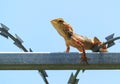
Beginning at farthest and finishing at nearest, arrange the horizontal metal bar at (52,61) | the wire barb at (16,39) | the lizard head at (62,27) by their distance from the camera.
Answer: the wire barb at (16,39)
the lizard head at (62,27)
the horizontal metal bar at (52,61)

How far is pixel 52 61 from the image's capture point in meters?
3.96

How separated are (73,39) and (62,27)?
23 cm

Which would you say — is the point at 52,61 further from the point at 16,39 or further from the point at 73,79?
the point at 16,39

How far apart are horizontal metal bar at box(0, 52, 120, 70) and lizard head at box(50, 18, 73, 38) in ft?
1.14

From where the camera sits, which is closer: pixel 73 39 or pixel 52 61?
pixel 52 61

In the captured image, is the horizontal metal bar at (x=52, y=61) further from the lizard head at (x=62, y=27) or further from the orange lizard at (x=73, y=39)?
the lizard head at (x=62, y=27)

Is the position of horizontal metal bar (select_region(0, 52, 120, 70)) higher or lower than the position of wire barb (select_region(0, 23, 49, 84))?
lower

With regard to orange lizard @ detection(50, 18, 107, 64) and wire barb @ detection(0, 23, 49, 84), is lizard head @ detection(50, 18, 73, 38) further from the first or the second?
wire barb @ detection(0, 23, 49, 84)

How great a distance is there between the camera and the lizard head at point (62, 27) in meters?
4.21

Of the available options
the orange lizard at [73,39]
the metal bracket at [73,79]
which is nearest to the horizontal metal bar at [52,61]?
the orange lizard at [73,39]

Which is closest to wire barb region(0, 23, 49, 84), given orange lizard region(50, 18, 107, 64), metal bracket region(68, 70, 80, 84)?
metal bracket region(68, 70, 80, 84)

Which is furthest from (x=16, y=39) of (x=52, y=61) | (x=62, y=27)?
(x=52, y=61)

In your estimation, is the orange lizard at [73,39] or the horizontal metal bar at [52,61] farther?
the orange lizard at [73,39]

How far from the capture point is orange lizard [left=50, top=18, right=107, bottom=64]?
4234 millimetres
